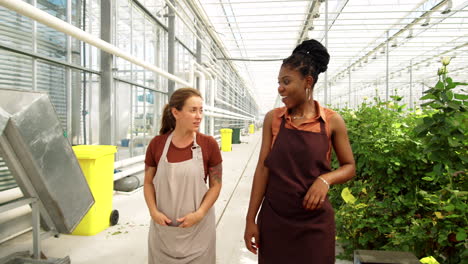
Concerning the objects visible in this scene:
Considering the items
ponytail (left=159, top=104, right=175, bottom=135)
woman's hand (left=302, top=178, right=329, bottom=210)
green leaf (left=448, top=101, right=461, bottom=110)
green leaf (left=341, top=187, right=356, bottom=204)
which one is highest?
green leaf (left=448, top=101, right=461, bottom=110)

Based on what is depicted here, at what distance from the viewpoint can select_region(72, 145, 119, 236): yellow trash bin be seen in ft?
10.1

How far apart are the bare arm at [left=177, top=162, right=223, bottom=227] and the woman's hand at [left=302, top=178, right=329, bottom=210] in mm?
671

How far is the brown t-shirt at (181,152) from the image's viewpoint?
1.76 m

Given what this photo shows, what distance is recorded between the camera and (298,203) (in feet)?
4.29

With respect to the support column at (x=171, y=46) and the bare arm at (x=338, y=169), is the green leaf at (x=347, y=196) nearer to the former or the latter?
the bare arm at (x=338, y=169)

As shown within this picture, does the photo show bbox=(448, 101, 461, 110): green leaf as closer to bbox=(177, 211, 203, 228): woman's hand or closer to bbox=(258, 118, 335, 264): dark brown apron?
bbox=(258, 118, 335, 264): dark brown apron

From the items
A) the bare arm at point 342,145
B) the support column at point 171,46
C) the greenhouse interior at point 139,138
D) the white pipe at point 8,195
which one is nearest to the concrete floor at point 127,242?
the greenhouse interior at point 139,138

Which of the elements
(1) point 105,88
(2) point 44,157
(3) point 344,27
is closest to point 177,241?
(2) point 44,157

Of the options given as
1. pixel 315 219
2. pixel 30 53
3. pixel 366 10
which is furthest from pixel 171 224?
pixel 366 10

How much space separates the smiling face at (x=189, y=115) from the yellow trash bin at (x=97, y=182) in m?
1.65

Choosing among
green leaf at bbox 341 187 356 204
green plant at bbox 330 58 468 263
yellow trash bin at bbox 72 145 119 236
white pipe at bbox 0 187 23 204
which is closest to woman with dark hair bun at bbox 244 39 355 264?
green plant at bbox 330 58 468 263

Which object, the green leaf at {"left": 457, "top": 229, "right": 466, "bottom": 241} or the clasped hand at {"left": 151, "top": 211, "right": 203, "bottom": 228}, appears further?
the clasped hand at {"left": 151, "top": 211, "right": 203, "bottom": 228}

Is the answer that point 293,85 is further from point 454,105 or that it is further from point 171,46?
point 171,46

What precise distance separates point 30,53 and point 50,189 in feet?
7.69
